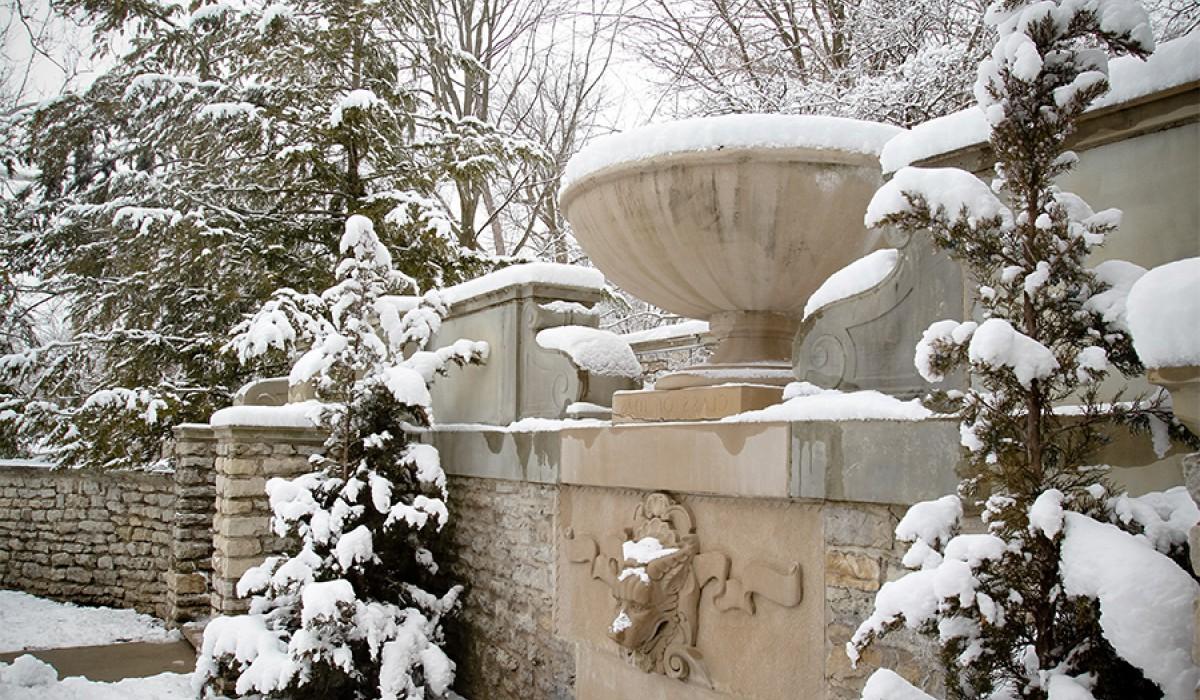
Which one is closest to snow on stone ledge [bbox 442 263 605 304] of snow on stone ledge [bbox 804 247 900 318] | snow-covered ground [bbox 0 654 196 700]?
snow on stone ledge [bbox 804 247 900 318]

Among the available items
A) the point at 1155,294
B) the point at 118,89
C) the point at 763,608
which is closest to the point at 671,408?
the point at 763,608

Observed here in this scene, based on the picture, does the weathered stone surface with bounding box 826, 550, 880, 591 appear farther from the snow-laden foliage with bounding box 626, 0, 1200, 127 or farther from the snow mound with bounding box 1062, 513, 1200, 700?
the snow-laden foliage with bounding box 626, 0, 1200, 127

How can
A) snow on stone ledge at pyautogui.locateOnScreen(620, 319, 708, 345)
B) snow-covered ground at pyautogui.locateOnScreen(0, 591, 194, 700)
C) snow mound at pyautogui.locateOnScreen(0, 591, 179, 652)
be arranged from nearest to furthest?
1. snow-covered ground at pyautogui.locateOnScreen(0, 591, 194, 700)
2. snow on stone ledge at pyautogui.locateOnScreen(620, 319, 708, 345)
3. snow mound at pyautogui.locateOnScreen(0, 591, 179, 652)

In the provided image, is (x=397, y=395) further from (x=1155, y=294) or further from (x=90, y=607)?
(x=90, y=607)

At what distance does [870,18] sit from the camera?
8.32 meters

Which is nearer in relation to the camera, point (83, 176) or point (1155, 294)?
point (1155, 294)

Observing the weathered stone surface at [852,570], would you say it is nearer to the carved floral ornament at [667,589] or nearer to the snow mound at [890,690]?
the carved floral ornament at [667,589]

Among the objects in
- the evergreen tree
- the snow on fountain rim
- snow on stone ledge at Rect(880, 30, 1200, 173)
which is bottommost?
snow on stone ledge at Rect(880, 30, 1200, 173)

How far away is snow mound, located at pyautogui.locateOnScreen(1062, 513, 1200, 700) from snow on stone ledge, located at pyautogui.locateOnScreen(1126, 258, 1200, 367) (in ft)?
1.36

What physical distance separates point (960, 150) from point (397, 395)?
11.6 feet

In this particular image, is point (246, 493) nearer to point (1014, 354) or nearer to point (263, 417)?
point (263, 417)

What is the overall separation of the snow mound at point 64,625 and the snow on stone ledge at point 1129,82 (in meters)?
7.58

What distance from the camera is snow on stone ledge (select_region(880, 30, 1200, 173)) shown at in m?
2.31

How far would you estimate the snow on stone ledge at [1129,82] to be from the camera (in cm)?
231
